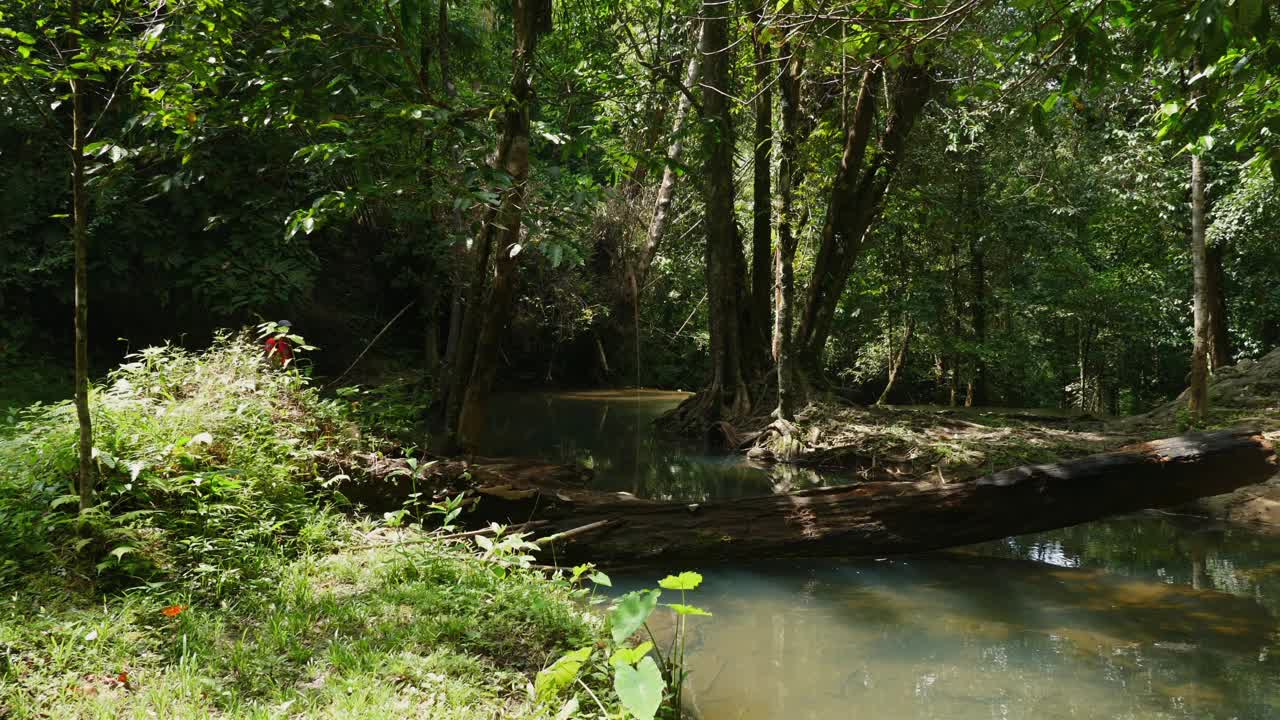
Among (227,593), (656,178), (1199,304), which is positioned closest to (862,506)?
(656,178)

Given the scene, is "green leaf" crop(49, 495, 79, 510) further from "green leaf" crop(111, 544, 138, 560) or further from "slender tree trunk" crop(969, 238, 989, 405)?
"slender tree trunk" crop(969, 238, 989, 405)

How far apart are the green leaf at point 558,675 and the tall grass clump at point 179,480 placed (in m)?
1.66

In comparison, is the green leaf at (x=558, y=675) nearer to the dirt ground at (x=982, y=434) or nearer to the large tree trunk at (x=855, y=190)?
the dirt ground at (x=982, y=434)

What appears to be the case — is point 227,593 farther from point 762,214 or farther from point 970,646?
point 762,214

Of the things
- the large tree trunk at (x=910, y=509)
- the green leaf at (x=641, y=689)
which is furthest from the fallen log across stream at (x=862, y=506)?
the green leaf at (x=641, y=689)

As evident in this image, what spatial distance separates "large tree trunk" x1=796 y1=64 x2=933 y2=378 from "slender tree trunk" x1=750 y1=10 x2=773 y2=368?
68 cm

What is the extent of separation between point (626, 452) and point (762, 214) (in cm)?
441

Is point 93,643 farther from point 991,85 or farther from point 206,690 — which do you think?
point 991,85

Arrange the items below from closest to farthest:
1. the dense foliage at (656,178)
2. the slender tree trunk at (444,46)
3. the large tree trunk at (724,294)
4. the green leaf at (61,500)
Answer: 1. the green leaf at (61,500)
2. the dense foliage at (656,178)
3. the slender tree trunk at (444,46)
4. the large tree trunk at (724,294)

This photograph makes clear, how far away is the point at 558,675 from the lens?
2465mm

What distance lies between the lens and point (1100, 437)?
30.7ft

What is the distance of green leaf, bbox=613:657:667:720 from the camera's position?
2000 millimetres

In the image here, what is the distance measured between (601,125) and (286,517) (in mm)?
3208

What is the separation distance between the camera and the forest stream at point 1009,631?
326 centimetres
